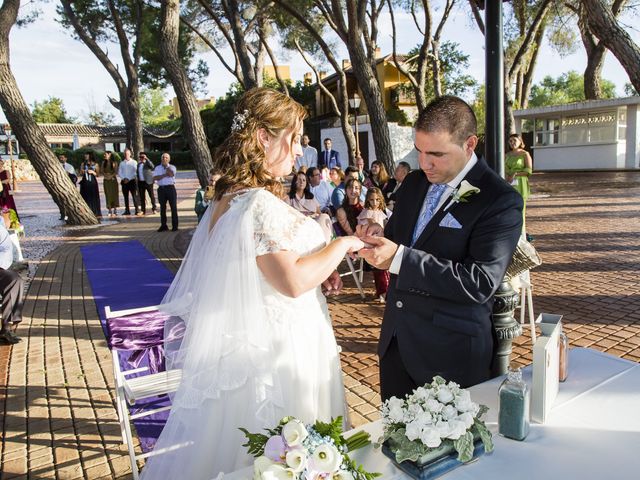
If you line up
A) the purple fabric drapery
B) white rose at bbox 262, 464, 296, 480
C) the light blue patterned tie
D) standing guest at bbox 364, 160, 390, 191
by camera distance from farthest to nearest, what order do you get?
1. standing guest at bbox 364, 160, 390, 191
2. the purple fabric drapery
3. the light blue patterned tie
4. white rose at bbox 262, 464, 296, 480

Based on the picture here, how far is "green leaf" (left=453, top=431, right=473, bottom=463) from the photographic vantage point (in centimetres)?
147

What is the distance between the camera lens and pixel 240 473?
1.56 m

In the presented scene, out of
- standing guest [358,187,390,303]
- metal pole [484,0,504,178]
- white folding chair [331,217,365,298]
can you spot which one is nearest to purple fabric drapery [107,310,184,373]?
metal pole [484,0,504,178]

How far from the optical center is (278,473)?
1252mm

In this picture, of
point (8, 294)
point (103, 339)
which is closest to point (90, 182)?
point (8, 294)

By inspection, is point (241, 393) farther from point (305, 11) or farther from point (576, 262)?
point (305, 11)

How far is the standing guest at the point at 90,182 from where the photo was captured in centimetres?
1568

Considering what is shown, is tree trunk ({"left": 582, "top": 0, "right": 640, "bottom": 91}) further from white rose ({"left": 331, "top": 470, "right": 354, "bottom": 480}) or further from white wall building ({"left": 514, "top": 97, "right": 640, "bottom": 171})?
white wall building ({"left": 514, "top": 97, "right": 640, "bottom": 171})

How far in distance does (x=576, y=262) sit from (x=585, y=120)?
863 inches

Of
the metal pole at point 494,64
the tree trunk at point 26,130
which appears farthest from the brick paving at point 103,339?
the tree trunk at point 26,130

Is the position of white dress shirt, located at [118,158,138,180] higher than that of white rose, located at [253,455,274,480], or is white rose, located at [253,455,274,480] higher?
white dress shirt, located at [118,158,138,180]

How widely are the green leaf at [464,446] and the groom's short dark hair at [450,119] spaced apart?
126 cm

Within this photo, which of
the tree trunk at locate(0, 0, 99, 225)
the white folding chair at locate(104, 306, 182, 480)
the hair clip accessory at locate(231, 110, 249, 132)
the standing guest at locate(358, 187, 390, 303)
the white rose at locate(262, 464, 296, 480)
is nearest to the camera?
the white rose at locate(262, 464, 296, 480)

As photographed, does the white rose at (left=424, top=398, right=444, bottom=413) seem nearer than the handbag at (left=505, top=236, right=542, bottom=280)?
Yes
